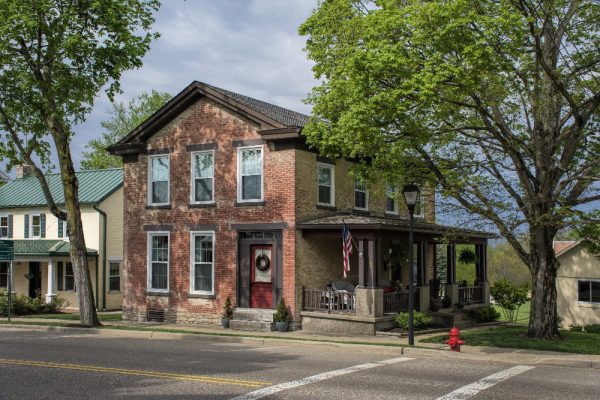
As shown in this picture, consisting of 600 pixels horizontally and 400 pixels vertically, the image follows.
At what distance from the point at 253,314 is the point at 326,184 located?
5.15m

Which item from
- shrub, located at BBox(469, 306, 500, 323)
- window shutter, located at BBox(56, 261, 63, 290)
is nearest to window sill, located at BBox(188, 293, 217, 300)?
shrub, located at BBox(469, 306, 500, 323)

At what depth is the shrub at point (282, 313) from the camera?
21984 mm

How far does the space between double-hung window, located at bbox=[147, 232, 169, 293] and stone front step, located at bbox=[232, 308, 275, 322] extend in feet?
12.1

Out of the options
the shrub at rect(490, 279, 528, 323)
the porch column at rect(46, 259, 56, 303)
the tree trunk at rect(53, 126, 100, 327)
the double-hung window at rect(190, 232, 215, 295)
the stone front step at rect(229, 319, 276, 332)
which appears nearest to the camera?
the stone front step at rect(229, 319, 276, 332)

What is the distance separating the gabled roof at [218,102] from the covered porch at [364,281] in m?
3.43

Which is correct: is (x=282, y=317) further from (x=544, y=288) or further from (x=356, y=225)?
(x=544, y=288)

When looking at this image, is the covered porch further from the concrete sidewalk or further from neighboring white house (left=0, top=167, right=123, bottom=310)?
neighboring white house (left=0, top=167, right=123, bottom=310)

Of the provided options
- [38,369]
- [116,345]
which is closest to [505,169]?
[116,345]

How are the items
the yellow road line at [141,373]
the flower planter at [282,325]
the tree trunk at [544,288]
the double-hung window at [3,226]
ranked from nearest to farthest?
the yellow road line at [141,373] < the tree trunk at [544,288] < the flower planter at [282,325] < the double-hung window at [3,226]

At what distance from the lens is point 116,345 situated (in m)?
17.3

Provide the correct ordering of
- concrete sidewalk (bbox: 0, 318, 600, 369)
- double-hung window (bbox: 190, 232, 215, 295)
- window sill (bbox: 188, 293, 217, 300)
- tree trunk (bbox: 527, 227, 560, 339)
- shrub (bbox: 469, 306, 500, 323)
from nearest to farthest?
concrete sidewalk (bbox: 0, 318, 600, 369), tree trunk (bbox: 527, 227, 560, 339), window sill (bbox: 188, 293, 217, 300), double-hung window (bbox: 190, 232, 215, 295), shrub (bbox: 469, 306, 500, 323)

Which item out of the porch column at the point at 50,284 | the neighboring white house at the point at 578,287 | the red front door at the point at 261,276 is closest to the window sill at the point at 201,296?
the red front door at the point at 261,276

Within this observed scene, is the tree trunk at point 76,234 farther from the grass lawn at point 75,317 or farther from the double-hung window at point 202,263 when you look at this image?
the grass lawn at point 75,317

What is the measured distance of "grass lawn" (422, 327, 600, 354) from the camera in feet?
54.9
